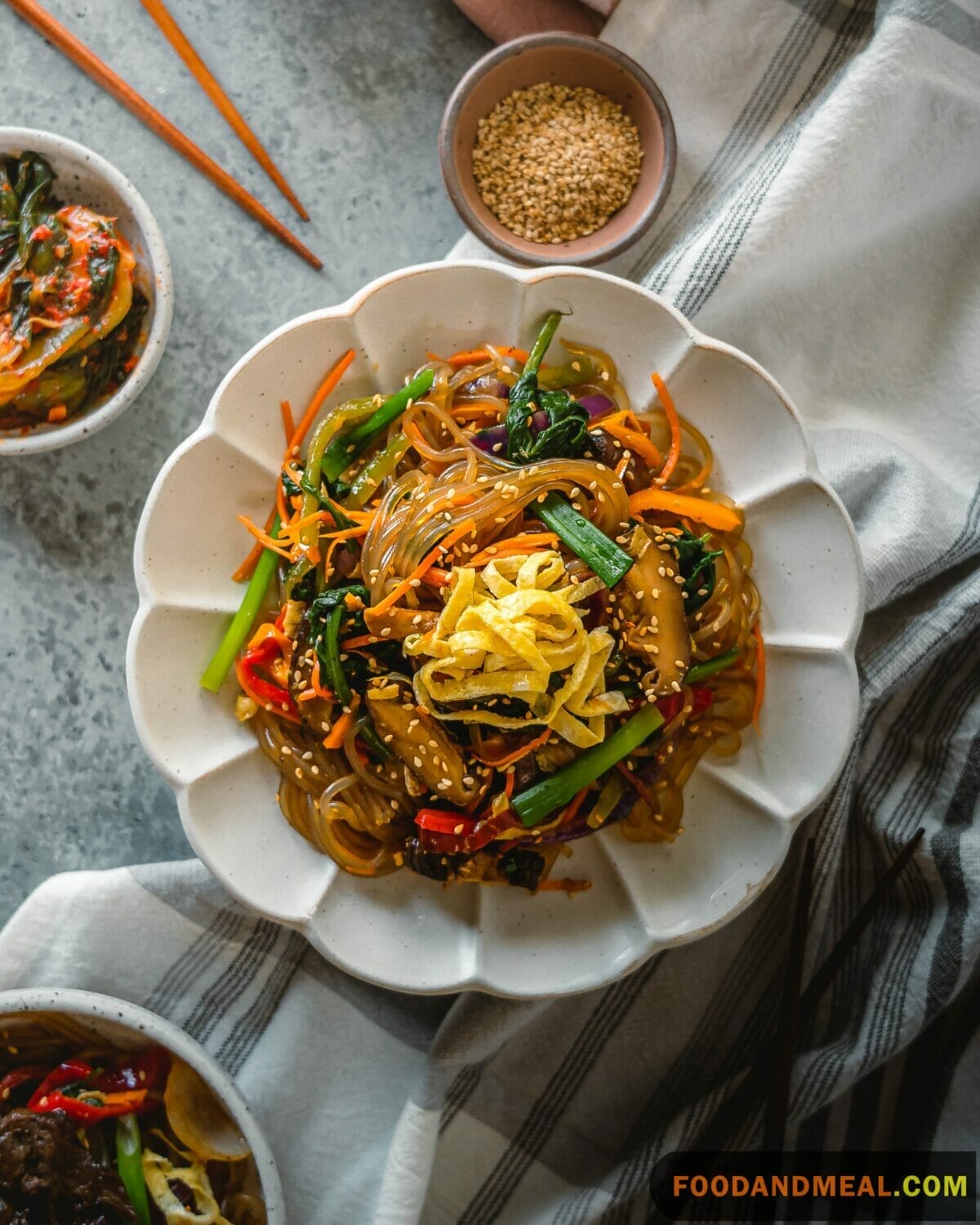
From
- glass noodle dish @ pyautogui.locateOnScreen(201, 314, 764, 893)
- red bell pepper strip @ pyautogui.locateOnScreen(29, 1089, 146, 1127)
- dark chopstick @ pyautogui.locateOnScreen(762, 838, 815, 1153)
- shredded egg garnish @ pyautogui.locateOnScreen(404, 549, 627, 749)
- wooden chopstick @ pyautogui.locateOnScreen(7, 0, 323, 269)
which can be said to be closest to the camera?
shredded egg garnish @ pyautogui.locateOnScreen(404, 549, 627, 749)

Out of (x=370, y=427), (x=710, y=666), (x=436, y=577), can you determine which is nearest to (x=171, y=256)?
(x=370, y=427)

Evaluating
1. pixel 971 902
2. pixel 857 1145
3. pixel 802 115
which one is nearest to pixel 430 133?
pixel 802 115

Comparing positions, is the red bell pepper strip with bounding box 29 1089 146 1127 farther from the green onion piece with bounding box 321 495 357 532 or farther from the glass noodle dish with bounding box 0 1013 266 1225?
the green onion piece with bounding box 321 495 357 532

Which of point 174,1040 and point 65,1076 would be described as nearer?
point 174,1040

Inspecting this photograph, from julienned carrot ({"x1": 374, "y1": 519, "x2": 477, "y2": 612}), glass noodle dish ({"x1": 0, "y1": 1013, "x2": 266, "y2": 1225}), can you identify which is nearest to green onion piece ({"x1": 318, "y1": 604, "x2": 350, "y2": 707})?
julienned carrot ({"x1": 374, "y1": 519, "x2": 477, "y2": 612})

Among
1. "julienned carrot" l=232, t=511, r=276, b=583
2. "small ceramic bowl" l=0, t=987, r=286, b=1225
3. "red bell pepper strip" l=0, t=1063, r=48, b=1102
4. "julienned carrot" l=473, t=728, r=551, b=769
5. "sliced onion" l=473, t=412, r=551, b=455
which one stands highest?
"sliced onion" l=473, t=412, r=551, b=455

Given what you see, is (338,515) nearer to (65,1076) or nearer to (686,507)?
(686,507)

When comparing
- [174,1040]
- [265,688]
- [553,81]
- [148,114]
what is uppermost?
[553,81]
